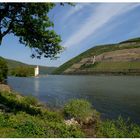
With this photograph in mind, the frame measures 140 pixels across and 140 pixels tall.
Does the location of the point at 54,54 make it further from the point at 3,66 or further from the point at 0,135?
the point at 3,66

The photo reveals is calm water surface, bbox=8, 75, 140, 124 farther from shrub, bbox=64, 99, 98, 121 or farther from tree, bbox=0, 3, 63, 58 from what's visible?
tree, bbox=0, 3, 63, 58

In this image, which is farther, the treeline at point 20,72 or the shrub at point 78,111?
the treeline at point 20,72

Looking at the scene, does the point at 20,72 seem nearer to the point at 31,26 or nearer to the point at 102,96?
the point at 102,96

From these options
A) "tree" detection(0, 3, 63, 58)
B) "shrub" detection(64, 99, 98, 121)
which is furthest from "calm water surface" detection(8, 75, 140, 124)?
"tree" detection(0, 3, 63, 58)

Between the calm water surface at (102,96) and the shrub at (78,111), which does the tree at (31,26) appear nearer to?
the shrub at (78,111)

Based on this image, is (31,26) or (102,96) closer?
(31,26)

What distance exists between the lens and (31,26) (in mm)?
21375

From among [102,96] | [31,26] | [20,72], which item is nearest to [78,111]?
[31,26]

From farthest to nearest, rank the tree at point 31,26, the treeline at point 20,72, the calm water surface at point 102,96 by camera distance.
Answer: the treeline at point 20,72
the calm water surface at point 102,96
the tree at point 31,26

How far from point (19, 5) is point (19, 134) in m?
8.46

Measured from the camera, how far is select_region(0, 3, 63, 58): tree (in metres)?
20.8

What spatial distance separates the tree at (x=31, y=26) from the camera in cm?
2083

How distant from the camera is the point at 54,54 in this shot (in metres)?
21.6

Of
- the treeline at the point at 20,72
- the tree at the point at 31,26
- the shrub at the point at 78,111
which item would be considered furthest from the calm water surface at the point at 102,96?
the treeline at the point at 20,72
